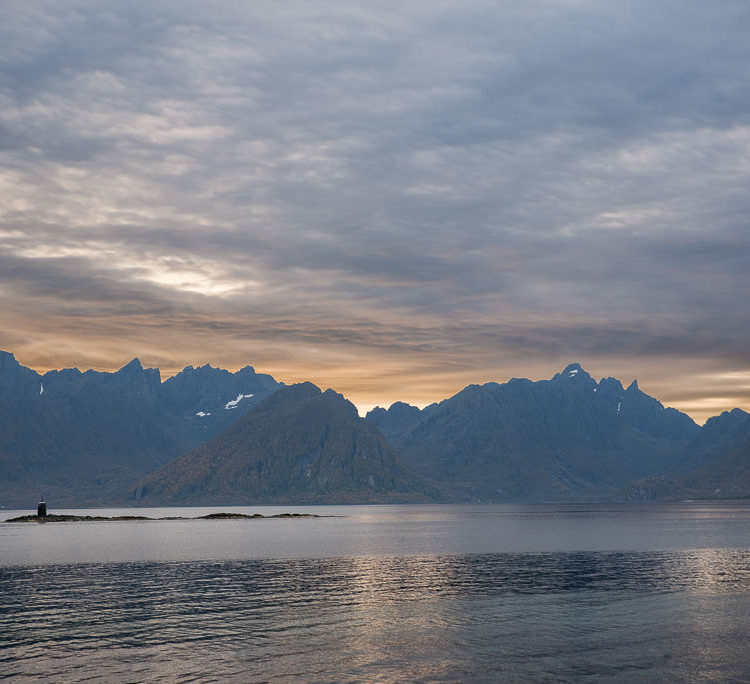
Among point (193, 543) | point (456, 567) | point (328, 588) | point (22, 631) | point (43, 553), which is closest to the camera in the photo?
point (22, 631)

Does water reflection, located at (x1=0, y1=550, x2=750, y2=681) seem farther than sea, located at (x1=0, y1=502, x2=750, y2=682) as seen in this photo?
Yes

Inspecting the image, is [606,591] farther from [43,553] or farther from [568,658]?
[43,553]

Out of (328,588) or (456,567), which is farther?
(456,567)

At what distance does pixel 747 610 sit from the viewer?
72.4 m

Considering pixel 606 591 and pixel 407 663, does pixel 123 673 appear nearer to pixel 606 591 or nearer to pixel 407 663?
pixel 407 663

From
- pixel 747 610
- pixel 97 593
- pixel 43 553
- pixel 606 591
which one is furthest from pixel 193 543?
pixel 747 610

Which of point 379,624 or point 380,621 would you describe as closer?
point 379,624

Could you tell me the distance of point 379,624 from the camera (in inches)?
2608

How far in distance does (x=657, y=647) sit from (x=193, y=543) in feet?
516

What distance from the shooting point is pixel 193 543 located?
19562 cm

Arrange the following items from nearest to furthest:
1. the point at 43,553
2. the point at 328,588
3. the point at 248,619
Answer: the point at 248,619, the point at 328,588, the point at 43,553

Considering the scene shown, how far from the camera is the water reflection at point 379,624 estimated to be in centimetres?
5006

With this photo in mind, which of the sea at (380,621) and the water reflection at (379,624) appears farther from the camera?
the water reflection at (379,624)

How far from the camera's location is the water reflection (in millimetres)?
50062
